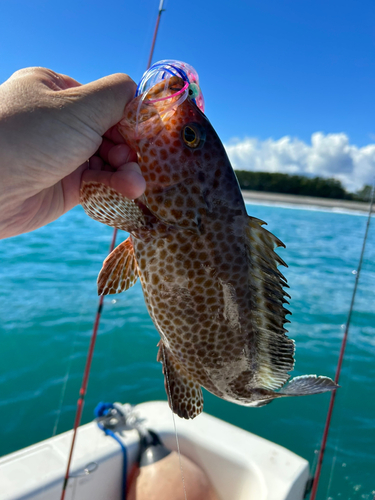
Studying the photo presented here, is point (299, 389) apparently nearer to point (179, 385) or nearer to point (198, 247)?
point (179, 385)

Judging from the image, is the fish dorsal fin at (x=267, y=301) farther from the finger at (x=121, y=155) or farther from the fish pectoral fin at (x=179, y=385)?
the finger at (x=121, y=155)

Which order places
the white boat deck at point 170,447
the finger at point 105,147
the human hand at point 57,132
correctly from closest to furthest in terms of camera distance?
the human hand at point 57,132, the finger at point 105,147, the white boat deck at point 170,447

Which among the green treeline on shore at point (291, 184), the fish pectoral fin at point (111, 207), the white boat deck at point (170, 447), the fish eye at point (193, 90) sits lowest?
the white boat deck at point (170, 447)

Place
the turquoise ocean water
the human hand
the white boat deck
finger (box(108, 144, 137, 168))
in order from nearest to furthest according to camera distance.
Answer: the human hand
finger (box(108, 144, 137, 168))
the white boat deck
the turquoise ocean water

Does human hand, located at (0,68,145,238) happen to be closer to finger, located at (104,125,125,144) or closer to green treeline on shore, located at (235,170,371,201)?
finger, located at (104,125,125,144)

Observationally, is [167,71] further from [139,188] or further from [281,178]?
[281,178]

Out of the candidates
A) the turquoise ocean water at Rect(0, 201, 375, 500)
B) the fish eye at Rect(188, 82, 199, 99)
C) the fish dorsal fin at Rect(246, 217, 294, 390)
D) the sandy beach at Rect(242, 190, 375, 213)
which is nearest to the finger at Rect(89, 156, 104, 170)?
the fish eye at Rect(188, 82, 199, 99)

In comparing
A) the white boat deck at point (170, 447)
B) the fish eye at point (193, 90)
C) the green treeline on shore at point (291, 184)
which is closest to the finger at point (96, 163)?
the fish eye at point (193, 90)
